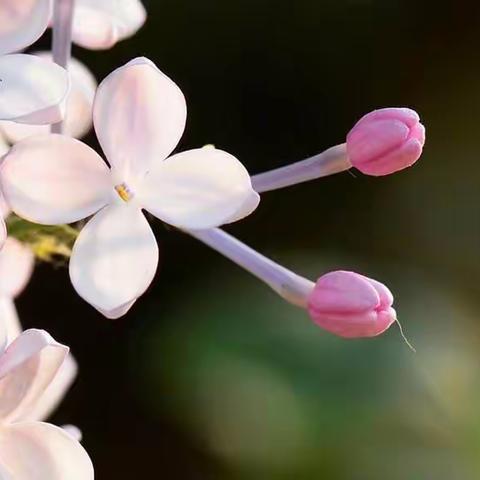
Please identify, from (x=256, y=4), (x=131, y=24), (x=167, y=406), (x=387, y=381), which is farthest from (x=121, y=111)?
(x=256, y=4)

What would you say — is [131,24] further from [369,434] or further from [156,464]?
[156,464]

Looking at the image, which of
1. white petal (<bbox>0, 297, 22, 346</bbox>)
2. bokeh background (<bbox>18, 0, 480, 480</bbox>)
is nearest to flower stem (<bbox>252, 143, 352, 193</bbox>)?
white petal (<bbox>0, 297, 22, 346</bbox>)

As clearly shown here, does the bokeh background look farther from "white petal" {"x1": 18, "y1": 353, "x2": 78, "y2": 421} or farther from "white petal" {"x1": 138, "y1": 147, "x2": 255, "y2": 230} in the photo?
"white petal" {"x1": 138, "y1": 147, "x2": 255, "y2": 230}

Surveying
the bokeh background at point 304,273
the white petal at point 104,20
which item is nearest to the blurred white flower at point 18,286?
the white petal at point 104,20

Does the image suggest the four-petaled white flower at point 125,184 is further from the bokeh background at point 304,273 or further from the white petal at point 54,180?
the bokeh background at point 304,273

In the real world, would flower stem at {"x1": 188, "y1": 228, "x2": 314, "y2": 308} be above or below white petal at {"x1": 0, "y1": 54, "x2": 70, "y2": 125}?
below

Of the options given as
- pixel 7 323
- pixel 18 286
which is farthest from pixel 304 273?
pixel 7 323

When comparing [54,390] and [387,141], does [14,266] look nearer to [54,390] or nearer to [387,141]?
[54,390]
